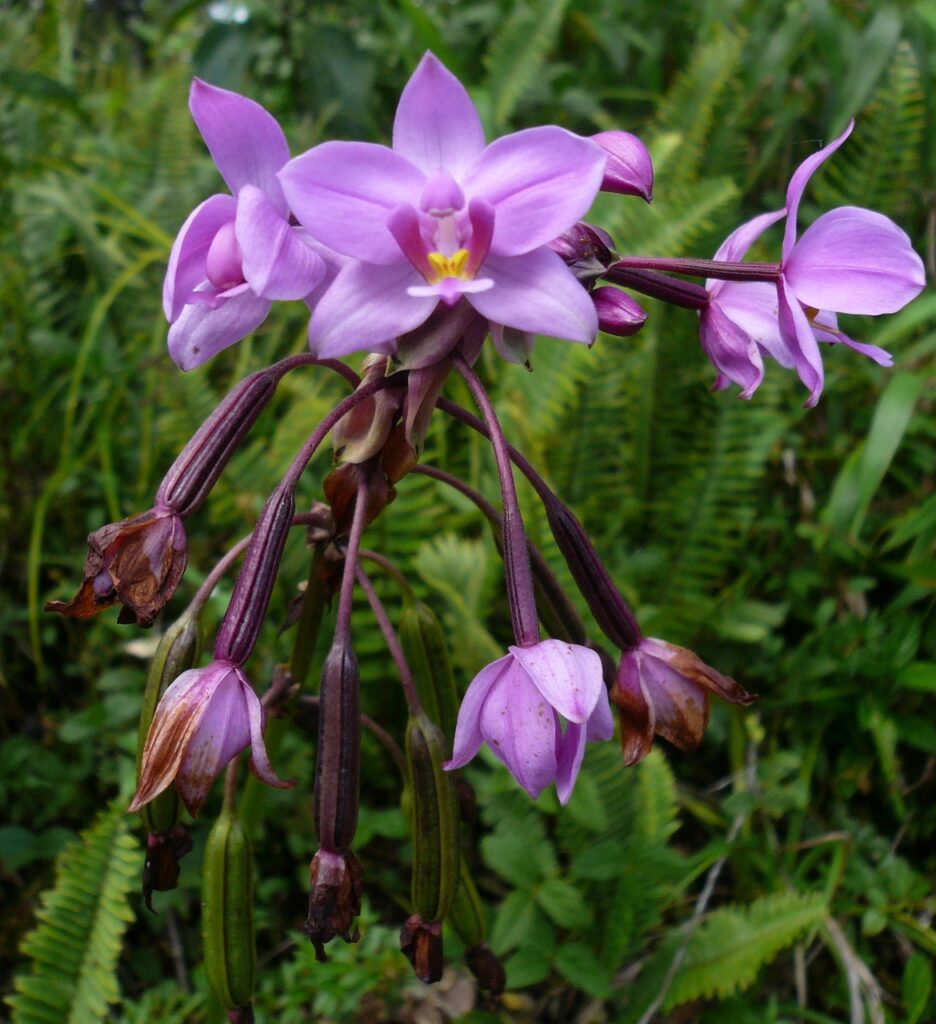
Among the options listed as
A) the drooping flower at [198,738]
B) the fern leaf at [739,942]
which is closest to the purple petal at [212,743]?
the drooping flower at [198,738]

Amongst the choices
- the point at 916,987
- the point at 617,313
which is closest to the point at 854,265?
the point at 617,313

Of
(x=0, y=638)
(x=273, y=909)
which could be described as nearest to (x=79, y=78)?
(x=0, y=638)

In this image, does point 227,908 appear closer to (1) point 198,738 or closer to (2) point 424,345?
(1) point 198,738

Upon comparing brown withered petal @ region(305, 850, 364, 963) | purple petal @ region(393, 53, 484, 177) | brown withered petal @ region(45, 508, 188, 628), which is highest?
purple petal @ region(393, 53, 484, 177)

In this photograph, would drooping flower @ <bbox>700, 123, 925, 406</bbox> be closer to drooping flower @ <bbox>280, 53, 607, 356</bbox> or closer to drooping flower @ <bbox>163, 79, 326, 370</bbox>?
drooping flower @ <bbox>280, 53, 607, 356</bbox>

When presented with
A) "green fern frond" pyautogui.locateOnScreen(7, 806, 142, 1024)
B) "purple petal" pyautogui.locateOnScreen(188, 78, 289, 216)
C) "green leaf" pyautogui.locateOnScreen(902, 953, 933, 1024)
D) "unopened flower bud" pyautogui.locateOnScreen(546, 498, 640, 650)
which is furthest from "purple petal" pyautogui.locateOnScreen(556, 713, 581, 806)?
"green leaf" pyautogui.locateOnScreen(902, 953, 933, 1024)

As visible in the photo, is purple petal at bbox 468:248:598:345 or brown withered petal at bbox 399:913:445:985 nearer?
purple petal at bbox 468:248:598:345

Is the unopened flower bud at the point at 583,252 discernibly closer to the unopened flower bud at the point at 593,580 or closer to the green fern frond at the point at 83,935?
the unopened flower bud at the point at 593,580
